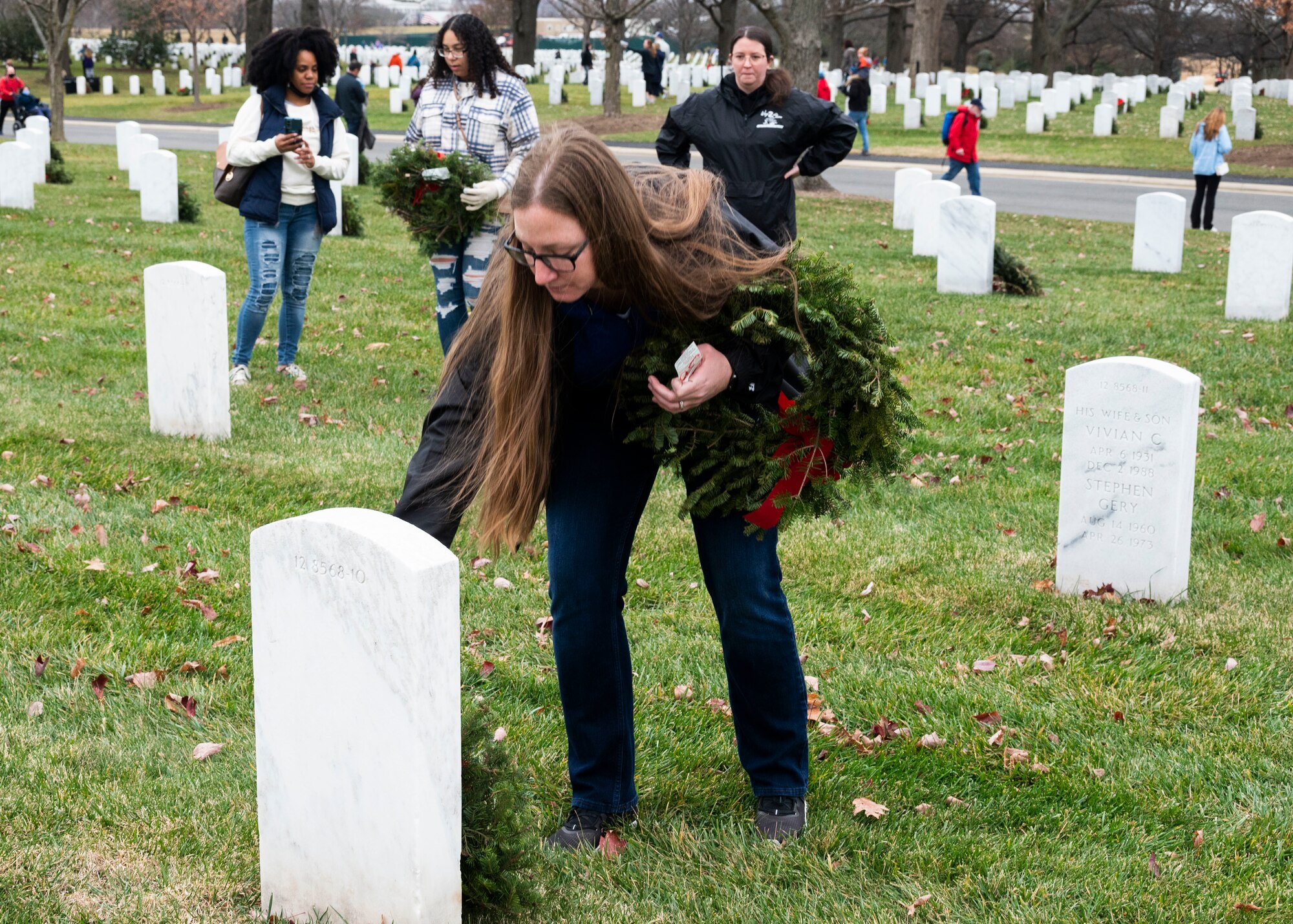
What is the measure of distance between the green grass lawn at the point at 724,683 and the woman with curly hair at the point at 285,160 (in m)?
0.77

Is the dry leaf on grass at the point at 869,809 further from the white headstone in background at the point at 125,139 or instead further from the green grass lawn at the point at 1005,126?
the green grass lawn at the point at 1005,126

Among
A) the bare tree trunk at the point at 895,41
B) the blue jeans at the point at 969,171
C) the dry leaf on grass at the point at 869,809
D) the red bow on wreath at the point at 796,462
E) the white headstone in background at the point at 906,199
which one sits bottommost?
the dry leaf on grass at the point at 869,809

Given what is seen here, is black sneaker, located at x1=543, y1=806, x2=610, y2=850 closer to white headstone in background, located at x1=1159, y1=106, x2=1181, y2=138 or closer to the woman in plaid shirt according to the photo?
the woman in plaid shirt

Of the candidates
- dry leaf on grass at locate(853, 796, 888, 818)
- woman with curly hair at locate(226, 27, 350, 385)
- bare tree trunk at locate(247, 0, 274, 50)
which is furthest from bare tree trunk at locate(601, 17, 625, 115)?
dry leaf on grass at locate(853, 796, 888, 818)

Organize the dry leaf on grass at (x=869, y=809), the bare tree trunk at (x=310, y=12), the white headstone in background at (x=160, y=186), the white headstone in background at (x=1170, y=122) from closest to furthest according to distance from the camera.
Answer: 1. the dry leaf on grass at (x=869, y=809)
2. the white headstone in background at (x=160, y=186)
3. the bare tree trunk at (x=310, y=12)
4. the white headstone in background at (x=1170, y=122)

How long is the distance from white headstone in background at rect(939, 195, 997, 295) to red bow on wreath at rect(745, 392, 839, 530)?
987 cm

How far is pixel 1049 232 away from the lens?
59.0 feet

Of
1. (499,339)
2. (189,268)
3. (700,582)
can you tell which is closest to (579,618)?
(499,339)

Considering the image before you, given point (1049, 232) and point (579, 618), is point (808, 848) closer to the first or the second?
point (579, 618)

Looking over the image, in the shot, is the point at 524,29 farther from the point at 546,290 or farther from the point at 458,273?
the point at 546,290

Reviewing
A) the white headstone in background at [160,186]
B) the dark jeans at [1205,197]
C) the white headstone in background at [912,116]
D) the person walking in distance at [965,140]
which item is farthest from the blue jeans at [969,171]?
the white headstone in background at [912,116]

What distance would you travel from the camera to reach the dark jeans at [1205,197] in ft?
61.5

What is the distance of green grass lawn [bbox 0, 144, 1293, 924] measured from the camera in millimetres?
3367

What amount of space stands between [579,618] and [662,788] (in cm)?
86
